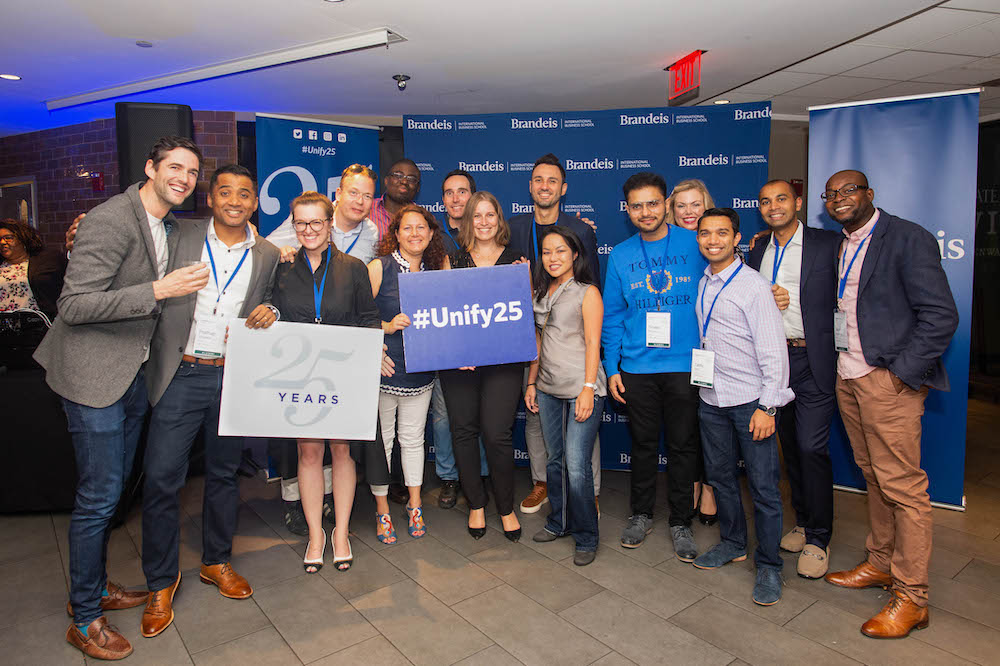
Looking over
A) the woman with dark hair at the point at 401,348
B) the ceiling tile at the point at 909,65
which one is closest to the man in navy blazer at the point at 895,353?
the woman with dark hair at the point at 401,348

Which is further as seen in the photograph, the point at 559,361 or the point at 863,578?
the point at 559,361

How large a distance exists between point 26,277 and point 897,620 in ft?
17.3

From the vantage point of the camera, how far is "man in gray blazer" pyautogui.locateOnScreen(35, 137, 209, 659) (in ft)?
6.74

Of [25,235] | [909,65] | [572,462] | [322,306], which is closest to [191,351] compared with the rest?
[322,306]

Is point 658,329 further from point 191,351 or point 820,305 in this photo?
point 191,351

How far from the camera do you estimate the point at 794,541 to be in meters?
3.02

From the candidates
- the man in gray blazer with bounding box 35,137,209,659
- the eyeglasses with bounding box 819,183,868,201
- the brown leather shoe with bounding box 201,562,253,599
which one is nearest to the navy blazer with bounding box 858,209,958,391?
the eyeglasses with bounding box 819,183,868,201

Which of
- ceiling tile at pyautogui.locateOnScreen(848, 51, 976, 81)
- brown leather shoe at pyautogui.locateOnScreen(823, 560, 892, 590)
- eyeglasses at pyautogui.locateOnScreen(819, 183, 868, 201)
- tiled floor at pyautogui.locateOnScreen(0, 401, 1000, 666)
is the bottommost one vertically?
tiled floor at pyautogui.locateOnScreen(0, 401, 1000, 666)

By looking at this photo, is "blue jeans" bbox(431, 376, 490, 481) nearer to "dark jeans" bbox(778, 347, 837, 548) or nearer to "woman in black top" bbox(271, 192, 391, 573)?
"woman in black top" bbox(271, 192, 391, 573)

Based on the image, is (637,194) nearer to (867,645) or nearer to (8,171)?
(867,645)

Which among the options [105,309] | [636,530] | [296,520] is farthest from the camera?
[296,520]

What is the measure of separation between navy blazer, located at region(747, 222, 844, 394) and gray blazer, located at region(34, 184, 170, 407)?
2.64 metres

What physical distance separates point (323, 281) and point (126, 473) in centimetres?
106

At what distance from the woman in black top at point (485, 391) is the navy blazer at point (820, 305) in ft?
4.31
